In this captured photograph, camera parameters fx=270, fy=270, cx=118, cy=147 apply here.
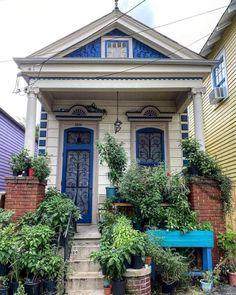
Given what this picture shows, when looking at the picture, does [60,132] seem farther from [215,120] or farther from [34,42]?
[215,120]

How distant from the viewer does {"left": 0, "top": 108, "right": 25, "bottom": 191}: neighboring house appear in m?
11.0

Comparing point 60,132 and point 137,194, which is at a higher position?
point 60,132

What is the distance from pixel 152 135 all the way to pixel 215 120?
10.0 ft

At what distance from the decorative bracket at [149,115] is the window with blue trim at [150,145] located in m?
0.33

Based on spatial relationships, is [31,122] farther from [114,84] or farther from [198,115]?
[198,115]

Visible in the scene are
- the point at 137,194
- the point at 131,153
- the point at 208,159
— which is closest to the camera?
the point at 137,194

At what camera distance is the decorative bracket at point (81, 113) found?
7.74 meters

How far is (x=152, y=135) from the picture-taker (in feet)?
26.1

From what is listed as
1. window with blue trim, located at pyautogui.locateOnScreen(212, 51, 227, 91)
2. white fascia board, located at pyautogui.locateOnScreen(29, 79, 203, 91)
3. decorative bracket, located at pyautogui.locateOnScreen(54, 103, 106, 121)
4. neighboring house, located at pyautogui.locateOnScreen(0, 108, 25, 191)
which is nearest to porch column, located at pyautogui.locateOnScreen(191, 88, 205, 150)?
white fascia board, located at pyautogui.locateOnScreen(29, 79, 203, 91)

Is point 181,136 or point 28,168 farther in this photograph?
point 181,136

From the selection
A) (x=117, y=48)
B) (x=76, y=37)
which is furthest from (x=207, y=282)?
(x=76, y=37)

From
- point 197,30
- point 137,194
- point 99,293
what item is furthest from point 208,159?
point 197,30

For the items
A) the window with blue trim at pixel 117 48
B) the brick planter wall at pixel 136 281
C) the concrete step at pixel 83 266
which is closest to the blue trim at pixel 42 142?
the window with blue trim at pixel 117 48

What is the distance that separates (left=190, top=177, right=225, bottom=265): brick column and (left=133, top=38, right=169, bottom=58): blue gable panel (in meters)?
3.50
